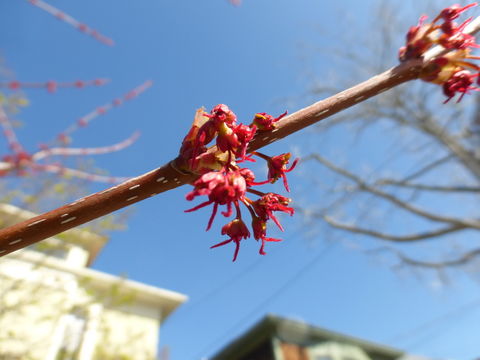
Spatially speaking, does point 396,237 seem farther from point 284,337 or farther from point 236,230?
point 236,230

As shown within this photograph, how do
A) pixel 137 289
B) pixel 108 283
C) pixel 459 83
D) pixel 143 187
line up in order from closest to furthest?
pixel 143 187 → pixel 459 83 → pixel 108 283 → pixel 137 289

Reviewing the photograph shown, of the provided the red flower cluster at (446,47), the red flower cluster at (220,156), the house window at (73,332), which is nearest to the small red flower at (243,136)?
the red flower cluster at (220,156)

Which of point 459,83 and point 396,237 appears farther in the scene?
point 396,237

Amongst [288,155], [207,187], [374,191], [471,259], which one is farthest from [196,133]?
[471,259]

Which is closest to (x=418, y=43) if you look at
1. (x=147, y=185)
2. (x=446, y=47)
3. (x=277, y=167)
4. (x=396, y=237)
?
(x=446, y=47)

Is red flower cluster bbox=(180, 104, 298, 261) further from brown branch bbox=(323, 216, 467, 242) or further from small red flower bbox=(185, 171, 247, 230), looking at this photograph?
brown branch bbox=(323, 216, 467, 242)

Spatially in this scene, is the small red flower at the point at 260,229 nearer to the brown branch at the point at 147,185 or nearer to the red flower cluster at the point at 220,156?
the red flower cluster at the point at 220,156
